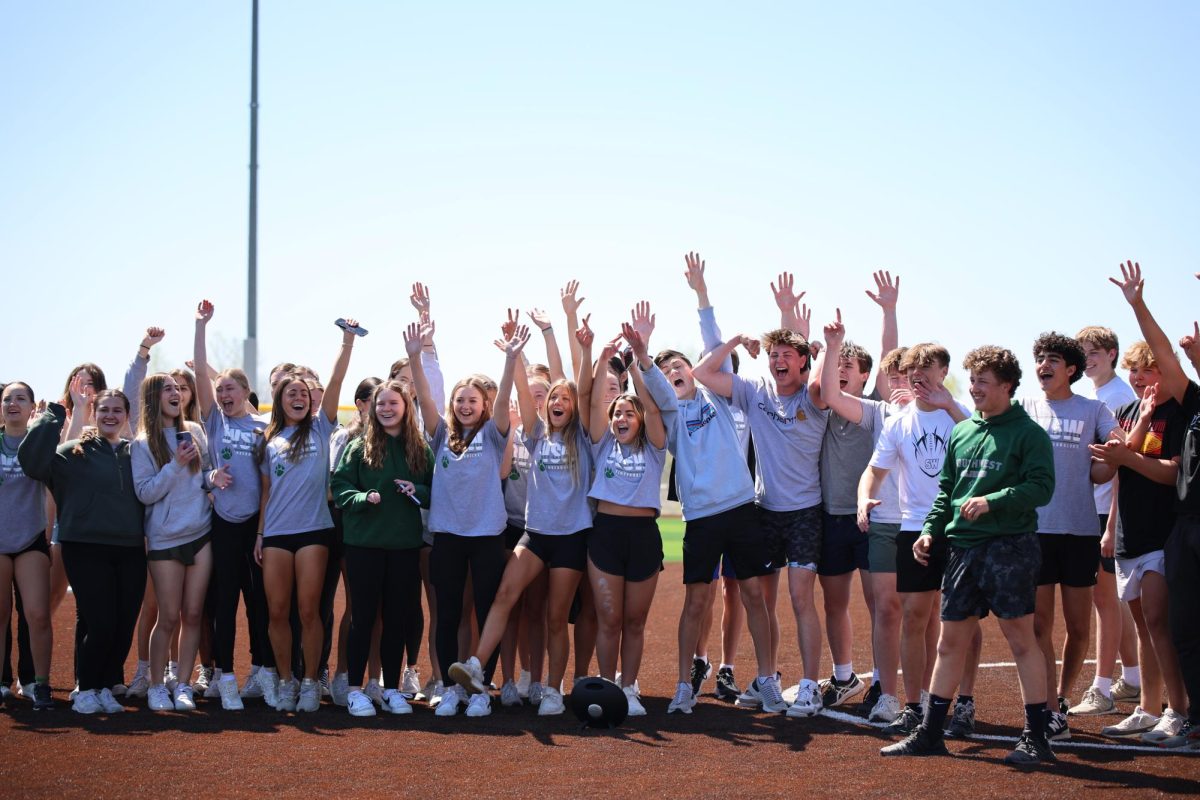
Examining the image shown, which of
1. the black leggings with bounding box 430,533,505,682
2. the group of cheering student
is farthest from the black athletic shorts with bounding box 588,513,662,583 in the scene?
the black leggings with bounding box 430,533,505,682

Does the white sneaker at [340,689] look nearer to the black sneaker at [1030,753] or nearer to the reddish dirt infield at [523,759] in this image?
the reddish dirt infield at [523,759]

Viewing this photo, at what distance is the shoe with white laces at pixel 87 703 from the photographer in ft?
25.0

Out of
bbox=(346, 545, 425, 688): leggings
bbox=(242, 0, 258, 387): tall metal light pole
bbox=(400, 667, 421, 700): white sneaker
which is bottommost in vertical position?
bbox=(400, 667, 421, 700): white sneaker

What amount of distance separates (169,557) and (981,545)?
520 centimetres

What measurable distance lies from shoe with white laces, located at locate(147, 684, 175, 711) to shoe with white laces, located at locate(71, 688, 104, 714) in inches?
12.3

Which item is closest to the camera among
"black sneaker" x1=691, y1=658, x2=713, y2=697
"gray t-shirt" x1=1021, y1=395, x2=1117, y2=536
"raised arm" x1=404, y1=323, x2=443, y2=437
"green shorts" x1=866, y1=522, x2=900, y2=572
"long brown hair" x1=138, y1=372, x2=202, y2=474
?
"gray t-shirt" x1=1021, y1=395, x2=1117, y2=536

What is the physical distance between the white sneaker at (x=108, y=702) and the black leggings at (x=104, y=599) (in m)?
0.06

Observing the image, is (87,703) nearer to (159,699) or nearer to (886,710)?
(159,699)

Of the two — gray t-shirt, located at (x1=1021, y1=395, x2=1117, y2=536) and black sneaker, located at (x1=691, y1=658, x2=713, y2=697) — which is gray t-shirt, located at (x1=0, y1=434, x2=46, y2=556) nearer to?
black sneaker, located at (x1=691, y1=658, x2=713, y2=697)

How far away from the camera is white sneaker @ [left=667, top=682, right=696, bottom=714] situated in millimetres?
7645

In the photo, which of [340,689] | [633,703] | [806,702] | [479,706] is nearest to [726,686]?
[806,702]

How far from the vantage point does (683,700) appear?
7.66 m

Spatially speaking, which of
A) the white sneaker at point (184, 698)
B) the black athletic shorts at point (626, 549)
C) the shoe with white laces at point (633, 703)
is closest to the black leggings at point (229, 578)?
the white sneaker at point (184, 698)

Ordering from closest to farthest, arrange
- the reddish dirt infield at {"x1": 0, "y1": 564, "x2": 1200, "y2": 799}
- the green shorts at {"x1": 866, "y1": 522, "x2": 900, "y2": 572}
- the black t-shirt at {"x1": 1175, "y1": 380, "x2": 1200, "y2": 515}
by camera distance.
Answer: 1. the reddish dirt infield at {"x1": 0, "y1": 564, "x2": 1200, "y2": 799}
2. the black t-shirt at {"x1": 1175, "y1": 380, "x2": 1200, "y2": 515}
3. the green shorts at {"x1": 866, "y1": 522, "x2": 900, "y2": 572}
